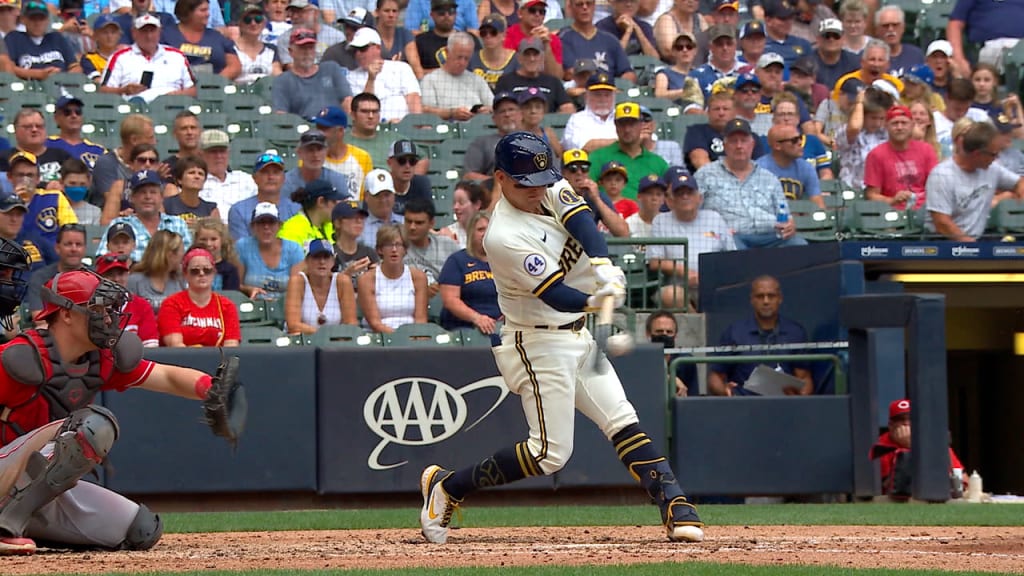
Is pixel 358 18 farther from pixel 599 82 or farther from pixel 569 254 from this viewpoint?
pixel 569 254

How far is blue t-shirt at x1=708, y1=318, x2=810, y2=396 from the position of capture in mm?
10555

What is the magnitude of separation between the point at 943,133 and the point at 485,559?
9.13 m

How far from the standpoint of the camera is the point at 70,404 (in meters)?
6.16

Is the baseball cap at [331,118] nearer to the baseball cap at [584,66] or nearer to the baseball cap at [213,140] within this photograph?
the baseball cap at [213,140]

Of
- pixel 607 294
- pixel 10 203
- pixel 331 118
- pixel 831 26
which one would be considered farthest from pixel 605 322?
pixel 831 26

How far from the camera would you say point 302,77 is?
530 inches

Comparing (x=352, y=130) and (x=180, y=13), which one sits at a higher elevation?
(x=180, y=13)

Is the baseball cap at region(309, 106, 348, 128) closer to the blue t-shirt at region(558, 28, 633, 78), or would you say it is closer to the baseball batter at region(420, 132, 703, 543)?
the blue t-shirt at region(558, 28, 633, 78)

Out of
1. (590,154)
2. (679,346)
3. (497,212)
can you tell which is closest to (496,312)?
(679,346)

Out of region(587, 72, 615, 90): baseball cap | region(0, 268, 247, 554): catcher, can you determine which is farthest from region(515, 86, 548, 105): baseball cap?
region(0, 268, 247, 554): catcher

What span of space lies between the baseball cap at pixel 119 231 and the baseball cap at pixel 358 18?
4.54 meters

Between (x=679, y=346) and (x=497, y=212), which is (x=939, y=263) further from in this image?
(x=497, y=212)

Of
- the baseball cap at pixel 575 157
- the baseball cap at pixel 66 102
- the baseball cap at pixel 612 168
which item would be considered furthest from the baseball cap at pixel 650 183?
the baseball cap at pixel 66 102

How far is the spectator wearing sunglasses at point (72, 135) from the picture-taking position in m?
12.0
